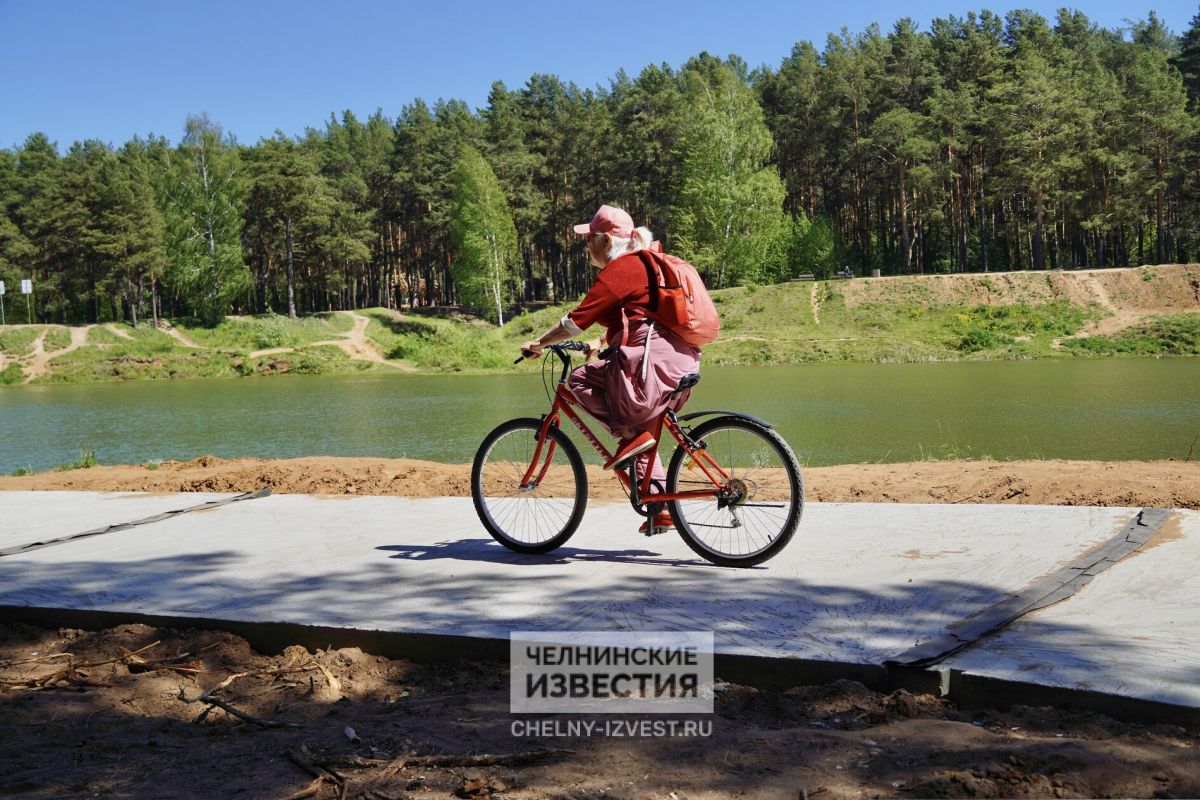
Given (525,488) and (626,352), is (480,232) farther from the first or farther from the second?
(626,352)

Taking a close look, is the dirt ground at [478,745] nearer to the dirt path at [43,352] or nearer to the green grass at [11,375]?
the green grass at [11,375]

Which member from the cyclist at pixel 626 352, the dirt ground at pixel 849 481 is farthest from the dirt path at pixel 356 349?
the cyclist at pixel 626 352

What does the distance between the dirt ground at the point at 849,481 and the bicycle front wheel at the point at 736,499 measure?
2.10 meters

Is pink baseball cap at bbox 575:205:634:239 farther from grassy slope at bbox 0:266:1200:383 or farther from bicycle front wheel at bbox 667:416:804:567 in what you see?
grassy slope at bbox 0:266:1200:383

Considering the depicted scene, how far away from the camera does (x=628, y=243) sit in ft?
15.6

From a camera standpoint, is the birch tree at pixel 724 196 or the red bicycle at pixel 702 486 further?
the birch tree at pixel 724 196

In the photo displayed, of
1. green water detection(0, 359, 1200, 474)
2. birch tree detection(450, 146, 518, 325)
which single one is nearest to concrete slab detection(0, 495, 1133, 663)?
green water detection(0, 359, 1200, 474)

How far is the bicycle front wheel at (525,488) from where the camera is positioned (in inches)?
198

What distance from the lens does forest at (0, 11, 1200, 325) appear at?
53.9 m

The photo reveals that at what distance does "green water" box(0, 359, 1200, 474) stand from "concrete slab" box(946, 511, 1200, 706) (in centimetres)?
821

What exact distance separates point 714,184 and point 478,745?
178 feet

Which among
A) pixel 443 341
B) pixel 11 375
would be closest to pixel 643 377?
pixel 443 341

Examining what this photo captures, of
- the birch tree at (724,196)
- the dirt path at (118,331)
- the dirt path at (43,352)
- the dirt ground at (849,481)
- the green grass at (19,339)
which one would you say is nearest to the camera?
the dirt ground at (849,481)

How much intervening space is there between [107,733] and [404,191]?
6445cm
